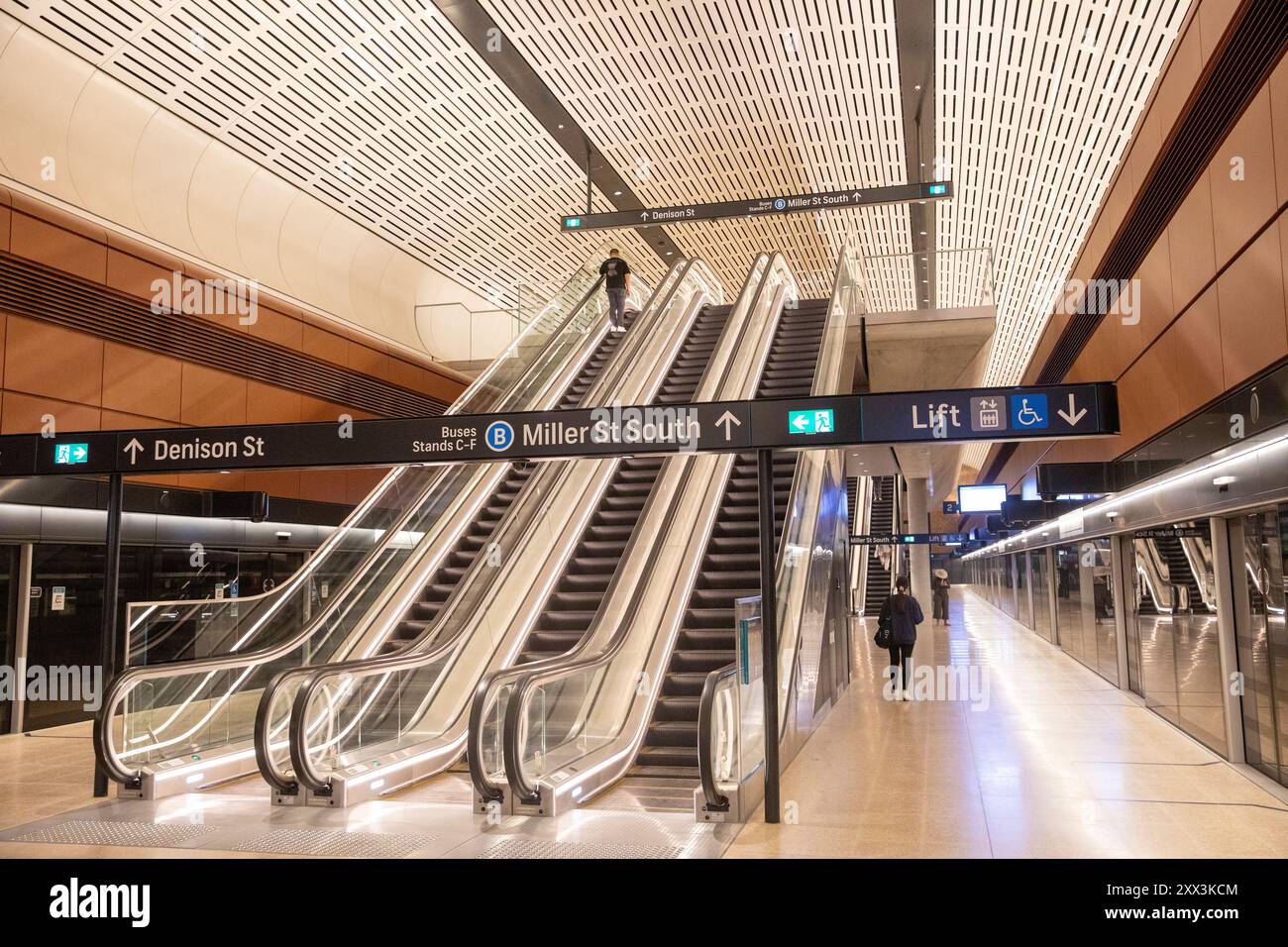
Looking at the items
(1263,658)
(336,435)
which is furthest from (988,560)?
(336,435)

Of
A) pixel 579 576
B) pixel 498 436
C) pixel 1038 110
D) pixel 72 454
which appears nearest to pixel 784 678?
pixel 579 576

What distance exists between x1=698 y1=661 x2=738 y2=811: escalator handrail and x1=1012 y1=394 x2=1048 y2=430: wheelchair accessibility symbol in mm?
2279

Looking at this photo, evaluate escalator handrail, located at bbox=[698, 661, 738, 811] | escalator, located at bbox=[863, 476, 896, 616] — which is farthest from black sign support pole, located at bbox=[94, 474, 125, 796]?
escalator, located at bbox=[863, 476, 896, 616]

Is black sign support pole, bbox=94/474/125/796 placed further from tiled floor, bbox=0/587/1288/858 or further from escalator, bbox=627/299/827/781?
escalator, bbox=627/299/827/781

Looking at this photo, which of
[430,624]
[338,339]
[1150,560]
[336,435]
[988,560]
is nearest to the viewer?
[336,435]

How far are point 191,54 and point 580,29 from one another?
4.34 metres

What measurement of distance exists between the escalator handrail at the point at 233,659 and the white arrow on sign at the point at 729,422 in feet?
13.5

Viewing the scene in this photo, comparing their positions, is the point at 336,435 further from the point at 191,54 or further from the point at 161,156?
the point at 161,156

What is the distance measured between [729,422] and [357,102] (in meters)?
8.56

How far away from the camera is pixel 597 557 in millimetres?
9828

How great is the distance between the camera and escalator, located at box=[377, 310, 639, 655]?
8.95m

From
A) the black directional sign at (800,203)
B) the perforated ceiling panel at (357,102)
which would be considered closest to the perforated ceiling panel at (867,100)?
the perforated ceiling panel at (357,102)

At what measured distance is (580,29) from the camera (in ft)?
39.0

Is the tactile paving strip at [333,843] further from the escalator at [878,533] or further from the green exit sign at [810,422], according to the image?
the escalator at [878,533]
